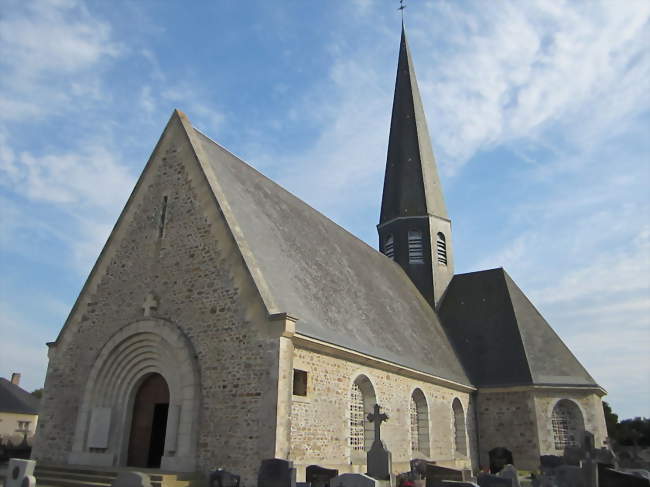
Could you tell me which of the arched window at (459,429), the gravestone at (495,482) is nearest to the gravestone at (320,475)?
the gravestone at (495,482)

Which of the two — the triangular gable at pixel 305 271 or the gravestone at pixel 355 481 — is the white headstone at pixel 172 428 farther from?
the gravestone at pixel 355 481

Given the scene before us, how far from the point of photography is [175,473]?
31.0 ft

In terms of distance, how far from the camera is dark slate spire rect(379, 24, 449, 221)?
23.8m

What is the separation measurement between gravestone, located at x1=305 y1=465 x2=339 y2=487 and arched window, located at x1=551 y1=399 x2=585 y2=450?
10625 millimetres

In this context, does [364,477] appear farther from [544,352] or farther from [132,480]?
[544,352]

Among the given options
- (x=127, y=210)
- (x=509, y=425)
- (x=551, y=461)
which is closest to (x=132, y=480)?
(x=127, y=210)

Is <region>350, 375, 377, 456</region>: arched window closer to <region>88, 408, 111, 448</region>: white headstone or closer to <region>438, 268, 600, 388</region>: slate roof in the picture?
<region>88, 408, 111, 448</region>: white headstone

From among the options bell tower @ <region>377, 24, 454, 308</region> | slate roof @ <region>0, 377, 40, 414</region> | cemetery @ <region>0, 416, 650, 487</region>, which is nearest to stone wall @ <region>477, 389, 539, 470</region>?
cemetery @ <region>0, 416, 650, 487</region>

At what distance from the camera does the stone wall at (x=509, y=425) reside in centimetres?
1656

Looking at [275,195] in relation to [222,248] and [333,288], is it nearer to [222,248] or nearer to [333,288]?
[333,288]

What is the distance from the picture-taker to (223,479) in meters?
8.31

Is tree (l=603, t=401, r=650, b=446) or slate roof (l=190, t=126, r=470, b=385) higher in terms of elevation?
slate roof (l=190, t=126, r=470, b=385)

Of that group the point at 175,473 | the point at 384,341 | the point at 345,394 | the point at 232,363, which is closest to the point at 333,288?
the point at 384,341

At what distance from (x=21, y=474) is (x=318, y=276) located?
7.73 meters
